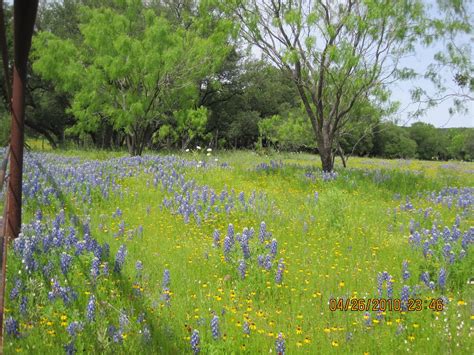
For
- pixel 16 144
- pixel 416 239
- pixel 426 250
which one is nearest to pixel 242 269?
pixel 426 250

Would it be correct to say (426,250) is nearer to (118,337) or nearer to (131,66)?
(118,337)

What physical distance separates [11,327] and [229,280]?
232 centimetres

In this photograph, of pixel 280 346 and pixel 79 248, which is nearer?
pixel 280 346

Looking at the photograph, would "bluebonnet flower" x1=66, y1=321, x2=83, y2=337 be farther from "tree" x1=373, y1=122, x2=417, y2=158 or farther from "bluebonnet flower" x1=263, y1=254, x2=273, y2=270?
"tree" x1=373, y1=122, x2=417, y2=158

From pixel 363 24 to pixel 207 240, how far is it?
9568 millimetres

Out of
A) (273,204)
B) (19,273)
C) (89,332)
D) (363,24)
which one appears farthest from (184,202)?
(363,24)

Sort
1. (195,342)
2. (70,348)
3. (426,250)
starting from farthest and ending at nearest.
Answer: (426,250), (195,342), (70,348)

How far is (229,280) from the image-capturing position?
489 centimetres

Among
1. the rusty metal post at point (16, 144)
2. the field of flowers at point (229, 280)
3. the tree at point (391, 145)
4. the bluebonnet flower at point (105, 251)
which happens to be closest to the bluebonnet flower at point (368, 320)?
the field of flowers at point (229, 280)

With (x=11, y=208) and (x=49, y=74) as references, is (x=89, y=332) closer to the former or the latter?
(x=11, y=208)

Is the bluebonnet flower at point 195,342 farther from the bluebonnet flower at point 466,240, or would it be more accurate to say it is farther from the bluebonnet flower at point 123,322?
the bluebonnet flower at point 466,240

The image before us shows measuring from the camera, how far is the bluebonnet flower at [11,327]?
10.7 feet

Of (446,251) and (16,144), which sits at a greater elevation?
(16,144)

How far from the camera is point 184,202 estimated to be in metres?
8.24
